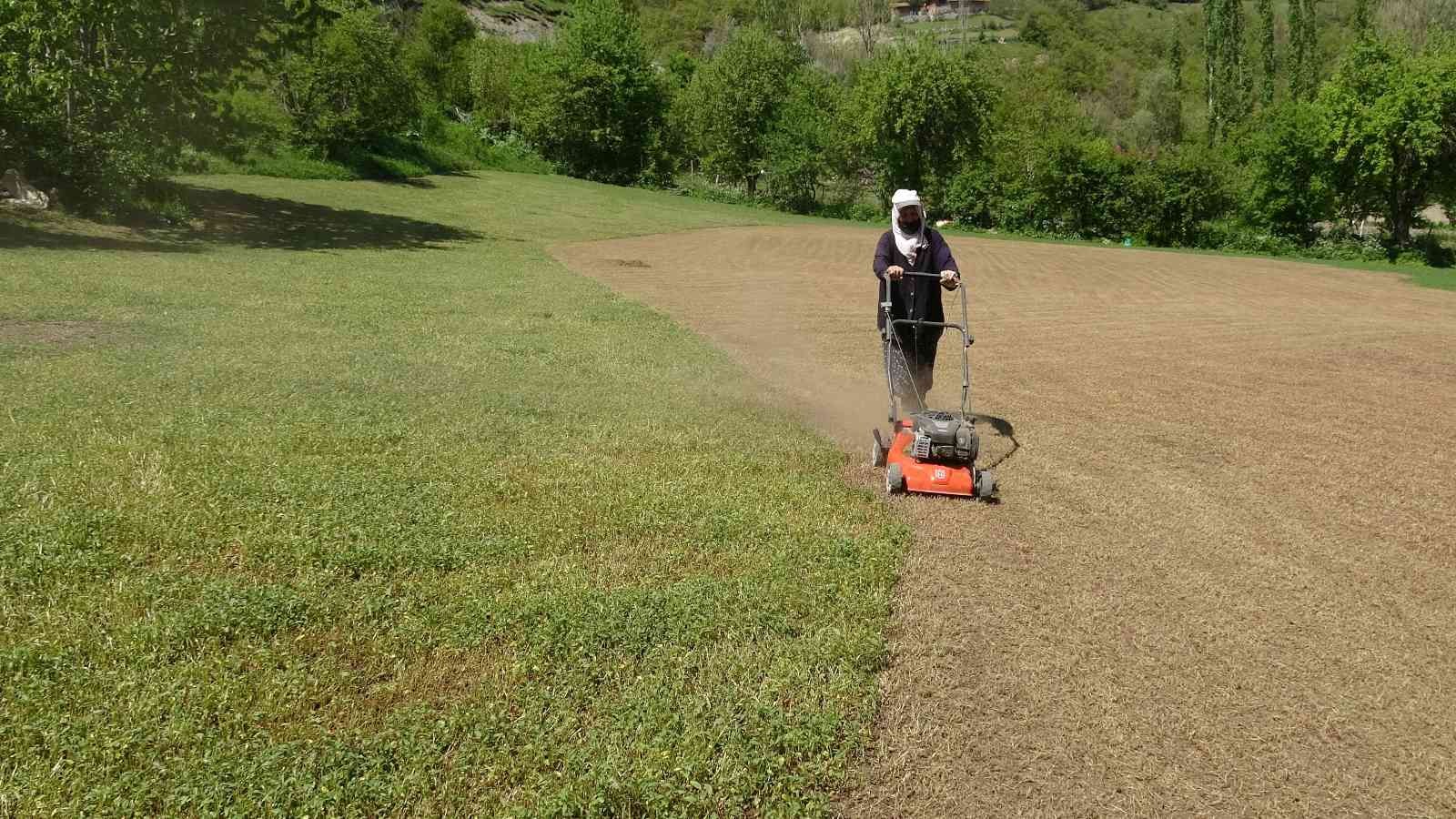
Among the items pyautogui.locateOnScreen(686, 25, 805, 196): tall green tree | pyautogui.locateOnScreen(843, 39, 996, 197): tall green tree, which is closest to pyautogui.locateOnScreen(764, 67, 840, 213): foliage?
pyautogui.locateOnScreen(843, 39, 996, 197): tall green tree

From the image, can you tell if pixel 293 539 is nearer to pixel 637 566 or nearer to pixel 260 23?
pixel 637 566

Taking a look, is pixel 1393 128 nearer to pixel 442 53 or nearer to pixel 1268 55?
pixel 1268 55

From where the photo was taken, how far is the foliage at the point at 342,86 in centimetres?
4228

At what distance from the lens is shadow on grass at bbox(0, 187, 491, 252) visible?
1816 cm

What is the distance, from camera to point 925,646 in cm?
462

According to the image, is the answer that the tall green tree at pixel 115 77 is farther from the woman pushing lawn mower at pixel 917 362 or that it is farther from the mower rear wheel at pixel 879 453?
the mower rear wheel at pixel 879 453

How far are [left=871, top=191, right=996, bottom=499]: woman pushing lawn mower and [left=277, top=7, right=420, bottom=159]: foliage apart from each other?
41871mm

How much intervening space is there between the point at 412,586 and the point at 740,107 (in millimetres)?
57767

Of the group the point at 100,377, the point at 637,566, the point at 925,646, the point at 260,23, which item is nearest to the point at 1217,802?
the point at 925,646

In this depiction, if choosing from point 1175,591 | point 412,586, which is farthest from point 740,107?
point 412,586

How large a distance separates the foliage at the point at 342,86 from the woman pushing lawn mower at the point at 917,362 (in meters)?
41.9

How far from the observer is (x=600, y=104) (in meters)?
60.2

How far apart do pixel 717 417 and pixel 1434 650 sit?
562 cm

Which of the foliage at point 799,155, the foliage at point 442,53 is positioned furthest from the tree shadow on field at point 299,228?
the foliage at point 442,53
